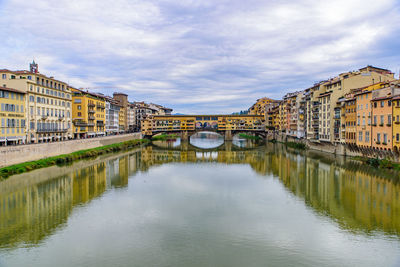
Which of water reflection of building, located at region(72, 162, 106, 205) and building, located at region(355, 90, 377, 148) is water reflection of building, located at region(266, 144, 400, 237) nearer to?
building, located at region(355, 90, 377, 148)

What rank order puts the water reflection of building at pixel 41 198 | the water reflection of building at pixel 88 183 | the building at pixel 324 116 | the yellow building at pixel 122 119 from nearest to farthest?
the water reflection of building at pixel 41 198 → the water reflection of building at pixel 88 183 → the building at pixel 324 116 → the yellow building at pixel 122 119

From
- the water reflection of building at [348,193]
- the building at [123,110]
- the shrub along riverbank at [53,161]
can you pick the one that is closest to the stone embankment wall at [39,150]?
the shrub along riverbank at [53,161]

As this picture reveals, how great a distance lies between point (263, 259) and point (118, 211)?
1086 centimetres

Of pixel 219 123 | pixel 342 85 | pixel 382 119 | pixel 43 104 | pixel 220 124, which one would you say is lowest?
pixel 220 124

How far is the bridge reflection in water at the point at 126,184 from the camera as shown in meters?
17.7

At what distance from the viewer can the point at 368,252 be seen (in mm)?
14281

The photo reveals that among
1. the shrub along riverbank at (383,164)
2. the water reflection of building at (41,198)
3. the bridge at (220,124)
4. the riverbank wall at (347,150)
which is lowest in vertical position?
the water reflection of building at (41,198)

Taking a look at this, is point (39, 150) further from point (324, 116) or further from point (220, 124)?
point (220, 124)

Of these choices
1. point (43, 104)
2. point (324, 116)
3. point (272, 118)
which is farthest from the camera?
point (272, 118)

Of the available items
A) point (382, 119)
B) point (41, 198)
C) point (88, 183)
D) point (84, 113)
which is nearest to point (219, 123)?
point (84, 113)

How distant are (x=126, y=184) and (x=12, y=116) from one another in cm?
1914

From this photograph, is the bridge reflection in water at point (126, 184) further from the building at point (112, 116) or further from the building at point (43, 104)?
the building at point (112, 116)

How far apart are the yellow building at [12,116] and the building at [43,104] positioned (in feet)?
4.34

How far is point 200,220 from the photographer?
18.8 m
